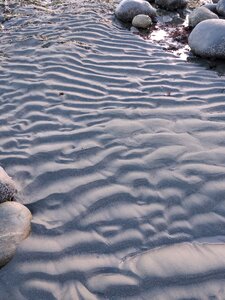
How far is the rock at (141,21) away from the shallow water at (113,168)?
3.39 ft

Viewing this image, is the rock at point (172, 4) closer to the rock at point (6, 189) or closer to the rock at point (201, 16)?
the rock at point (201, 16)

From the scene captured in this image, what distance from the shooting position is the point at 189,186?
3.99 meters

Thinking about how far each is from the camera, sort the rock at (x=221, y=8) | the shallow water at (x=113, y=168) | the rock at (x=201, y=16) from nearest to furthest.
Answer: the shallow water at (x=113, y=168) → the rock at (x=201, y=16) → the rock at (x=221, y=8)

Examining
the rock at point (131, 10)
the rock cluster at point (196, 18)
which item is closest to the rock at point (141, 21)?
the rock cluster at point (196, 18)

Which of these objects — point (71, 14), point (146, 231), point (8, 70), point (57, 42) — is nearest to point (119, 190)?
point (146, 231)

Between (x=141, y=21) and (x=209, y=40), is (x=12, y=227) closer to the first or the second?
(x=209, y=40)

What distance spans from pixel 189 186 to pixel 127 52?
142 inches

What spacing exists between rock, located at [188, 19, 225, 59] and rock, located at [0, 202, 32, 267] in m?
4.42

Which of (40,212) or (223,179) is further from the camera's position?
(223,179)

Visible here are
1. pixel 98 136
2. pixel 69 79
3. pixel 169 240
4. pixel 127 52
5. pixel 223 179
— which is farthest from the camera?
pixel 127 52

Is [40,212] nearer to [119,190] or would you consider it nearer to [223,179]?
[119,190]

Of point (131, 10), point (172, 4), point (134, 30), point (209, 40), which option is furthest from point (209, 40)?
point (172, 4)

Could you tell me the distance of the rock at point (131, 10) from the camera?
818 centimetres

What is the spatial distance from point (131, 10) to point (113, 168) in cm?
502
